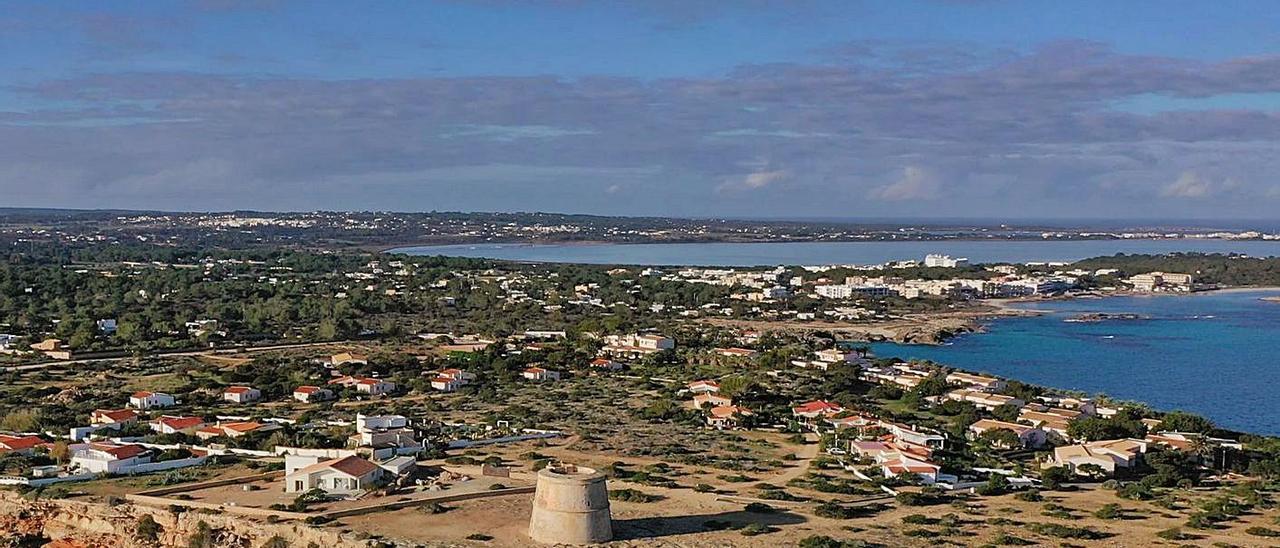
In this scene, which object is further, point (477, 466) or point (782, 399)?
point (782, 399)

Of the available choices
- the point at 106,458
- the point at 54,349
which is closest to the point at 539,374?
the point at 106,458

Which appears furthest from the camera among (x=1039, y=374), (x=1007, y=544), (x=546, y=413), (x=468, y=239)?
(x=468, y=239)

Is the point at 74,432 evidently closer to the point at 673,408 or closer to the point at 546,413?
the point at 546,413

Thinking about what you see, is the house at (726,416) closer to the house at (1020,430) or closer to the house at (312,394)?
the house at (1020,430)

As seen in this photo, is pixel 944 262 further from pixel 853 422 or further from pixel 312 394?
pixel 312 394

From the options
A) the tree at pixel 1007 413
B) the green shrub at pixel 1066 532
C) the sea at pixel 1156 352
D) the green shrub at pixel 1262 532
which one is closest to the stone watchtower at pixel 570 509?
the green shrub at pixel 1066 532

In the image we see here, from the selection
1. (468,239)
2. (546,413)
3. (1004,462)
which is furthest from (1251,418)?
(468,239)

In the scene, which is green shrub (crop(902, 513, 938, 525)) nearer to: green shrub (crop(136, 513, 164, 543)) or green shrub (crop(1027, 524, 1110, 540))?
green shrub (crop(1027, 524, 1110, 540))
